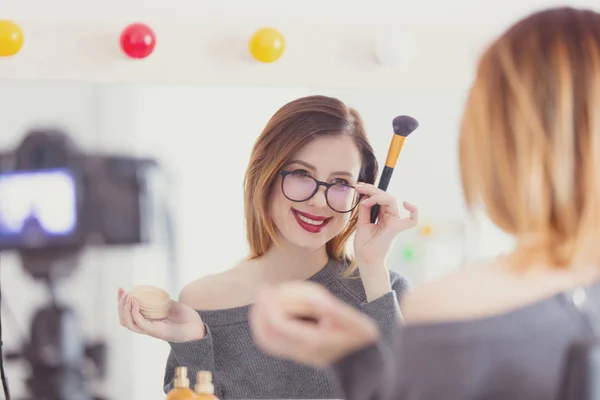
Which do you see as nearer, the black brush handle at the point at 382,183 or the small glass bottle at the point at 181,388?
the small glass bottle at the point at 181,388

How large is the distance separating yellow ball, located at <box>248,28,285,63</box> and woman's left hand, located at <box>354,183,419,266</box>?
246 millimetres

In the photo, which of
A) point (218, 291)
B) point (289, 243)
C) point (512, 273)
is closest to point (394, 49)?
point (289, 243)

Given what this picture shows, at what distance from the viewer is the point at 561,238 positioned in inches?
22.3

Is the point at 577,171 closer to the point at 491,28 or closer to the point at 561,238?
the point at 561,238

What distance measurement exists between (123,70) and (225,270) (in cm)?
34

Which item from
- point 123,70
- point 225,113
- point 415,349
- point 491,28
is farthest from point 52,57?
point 415,349

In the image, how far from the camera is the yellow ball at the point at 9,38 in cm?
109

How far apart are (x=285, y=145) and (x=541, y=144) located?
2.01 feet

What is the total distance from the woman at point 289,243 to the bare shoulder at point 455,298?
1.85 ft

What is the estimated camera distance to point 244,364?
1.14m

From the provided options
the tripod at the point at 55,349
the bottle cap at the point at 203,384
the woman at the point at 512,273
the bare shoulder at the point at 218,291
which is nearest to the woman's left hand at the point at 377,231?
the bare shoulder at the point at 218,291

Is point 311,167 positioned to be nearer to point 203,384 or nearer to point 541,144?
point 203,384

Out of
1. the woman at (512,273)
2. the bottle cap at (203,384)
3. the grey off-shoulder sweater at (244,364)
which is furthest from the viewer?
the grey off-shoulder sweater at (244,364)

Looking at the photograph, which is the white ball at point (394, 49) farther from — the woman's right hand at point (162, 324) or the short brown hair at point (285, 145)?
the woman's right hand at point (162, 324)
